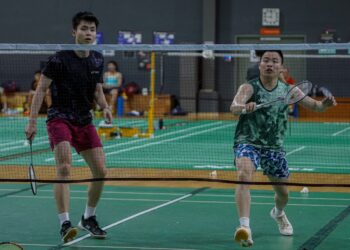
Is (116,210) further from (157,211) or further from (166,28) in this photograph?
(166,28)

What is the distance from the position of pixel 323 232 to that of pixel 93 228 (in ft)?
7.58

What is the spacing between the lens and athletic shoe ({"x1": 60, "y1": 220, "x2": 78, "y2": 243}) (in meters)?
→ 7.84

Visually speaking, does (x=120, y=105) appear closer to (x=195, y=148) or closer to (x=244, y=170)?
(x=195, y=148)

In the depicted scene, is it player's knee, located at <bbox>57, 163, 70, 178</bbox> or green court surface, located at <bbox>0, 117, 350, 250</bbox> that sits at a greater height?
player's knee, located at <bbox>57, 163, 70, 178</bbox>

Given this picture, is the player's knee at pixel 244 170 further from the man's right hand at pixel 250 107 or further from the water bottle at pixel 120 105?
the water bottle at pixel 120 105

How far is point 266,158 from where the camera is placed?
7.96 m

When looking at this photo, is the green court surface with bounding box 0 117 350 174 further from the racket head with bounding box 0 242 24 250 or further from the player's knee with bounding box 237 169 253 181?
the racket head with bounding box 0 242 24 250

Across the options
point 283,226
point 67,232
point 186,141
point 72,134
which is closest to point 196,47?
point 72,134

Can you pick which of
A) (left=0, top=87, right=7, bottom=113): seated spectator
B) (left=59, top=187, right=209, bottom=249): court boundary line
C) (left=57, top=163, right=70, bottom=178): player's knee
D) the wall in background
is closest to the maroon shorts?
(left=57, top=163, right=70, bottom=178): player's knee

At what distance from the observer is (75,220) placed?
9.38m

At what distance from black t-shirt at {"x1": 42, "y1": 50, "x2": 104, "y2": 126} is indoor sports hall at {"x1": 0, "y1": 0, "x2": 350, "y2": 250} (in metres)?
0.01

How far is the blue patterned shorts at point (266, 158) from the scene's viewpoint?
7.74 meters

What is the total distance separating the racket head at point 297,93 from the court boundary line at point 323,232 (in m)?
1.33

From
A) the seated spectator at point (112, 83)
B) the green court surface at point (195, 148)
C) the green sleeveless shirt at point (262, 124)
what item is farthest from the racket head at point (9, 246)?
the seated spectator at point (112, 83)
